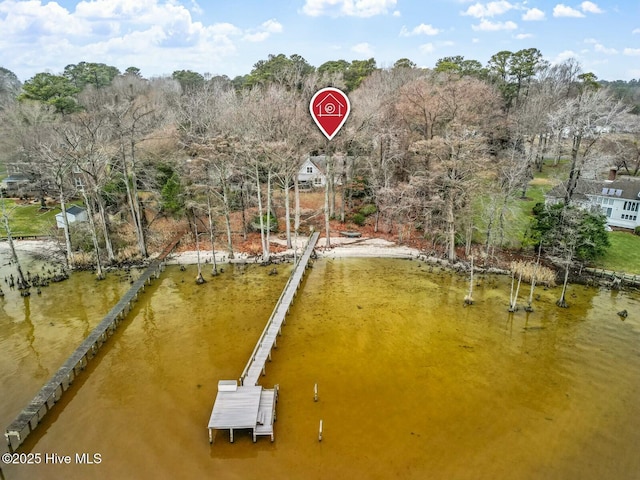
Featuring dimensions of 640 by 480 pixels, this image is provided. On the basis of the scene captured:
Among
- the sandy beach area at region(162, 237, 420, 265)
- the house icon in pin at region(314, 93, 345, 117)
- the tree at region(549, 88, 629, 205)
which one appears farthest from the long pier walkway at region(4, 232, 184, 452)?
the tree at region(549, 88, 629, 205)

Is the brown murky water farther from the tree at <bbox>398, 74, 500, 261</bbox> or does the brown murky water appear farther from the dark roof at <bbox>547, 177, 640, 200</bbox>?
the dark roof at <bbox>547, 177, 640, 200</bbox>

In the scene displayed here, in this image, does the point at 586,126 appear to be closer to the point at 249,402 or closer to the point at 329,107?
the point at 329,107

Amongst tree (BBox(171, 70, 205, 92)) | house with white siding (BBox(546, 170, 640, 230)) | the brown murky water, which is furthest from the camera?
tree (BBox(171, 70, 205, 92))

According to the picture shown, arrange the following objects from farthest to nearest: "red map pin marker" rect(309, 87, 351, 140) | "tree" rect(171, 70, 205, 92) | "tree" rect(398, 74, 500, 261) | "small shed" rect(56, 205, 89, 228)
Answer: "tree" rect(171, 70, 205, 92)
"small shed" rect(56, 205, 89, 228)
"tree" rect(398, 74, 500, 261)
"red map pin marker" rect(309, 87, 351, 140)

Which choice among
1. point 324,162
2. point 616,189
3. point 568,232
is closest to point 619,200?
point 616,189

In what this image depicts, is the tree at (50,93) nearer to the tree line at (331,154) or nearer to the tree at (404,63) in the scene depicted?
the tree line at (331,154)

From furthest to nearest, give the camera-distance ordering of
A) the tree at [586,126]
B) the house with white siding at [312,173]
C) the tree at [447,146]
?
the house with white siding at [312,173] < the tree at [447,146] < the tree at [586,126]

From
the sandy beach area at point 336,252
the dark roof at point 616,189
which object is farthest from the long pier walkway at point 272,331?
the dark roof at point 616,189
